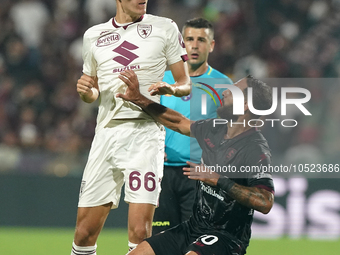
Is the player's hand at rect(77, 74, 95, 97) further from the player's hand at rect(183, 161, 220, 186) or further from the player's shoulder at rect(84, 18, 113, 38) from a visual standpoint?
the player's hand at rect(183, 161, 220, 186)

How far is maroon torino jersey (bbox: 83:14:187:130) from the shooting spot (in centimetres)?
423

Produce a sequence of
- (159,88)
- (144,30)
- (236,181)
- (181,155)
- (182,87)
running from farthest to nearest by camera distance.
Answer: (181,155) < (144,30) < (182,87) < (159,88) < (236,181)

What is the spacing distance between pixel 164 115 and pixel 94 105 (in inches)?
204

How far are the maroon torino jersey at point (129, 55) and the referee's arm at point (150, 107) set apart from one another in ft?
0.26

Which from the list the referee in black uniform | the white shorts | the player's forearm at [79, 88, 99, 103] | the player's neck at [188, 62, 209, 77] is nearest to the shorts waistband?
the white shorts

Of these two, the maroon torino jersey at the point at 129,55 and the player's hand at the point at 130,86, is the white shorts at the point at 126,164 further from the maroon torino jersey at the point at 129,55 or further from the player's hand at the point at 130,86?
the player's hand at the point at 130,86

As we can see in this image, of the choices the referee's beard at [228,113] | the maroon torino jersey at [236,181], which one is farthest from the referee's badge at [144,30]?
the maroon torino jersey at [236,181]

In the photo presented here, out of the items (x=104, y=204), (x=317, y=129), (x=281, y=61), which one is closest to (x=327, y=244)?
(x=317, y=129)

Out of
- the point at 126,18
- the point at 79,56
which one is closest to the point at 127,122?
the point at 126,18

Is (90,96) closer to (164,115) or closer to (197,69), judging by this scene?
(164,115)

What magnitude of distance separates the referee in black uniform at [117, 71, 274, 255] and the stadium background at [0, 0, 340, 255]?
312cm

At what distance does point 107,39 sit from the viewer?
4.32 m

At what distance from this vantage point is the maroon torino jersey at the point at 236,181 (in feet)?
12.2

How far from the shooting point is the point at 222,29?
1002 cm
